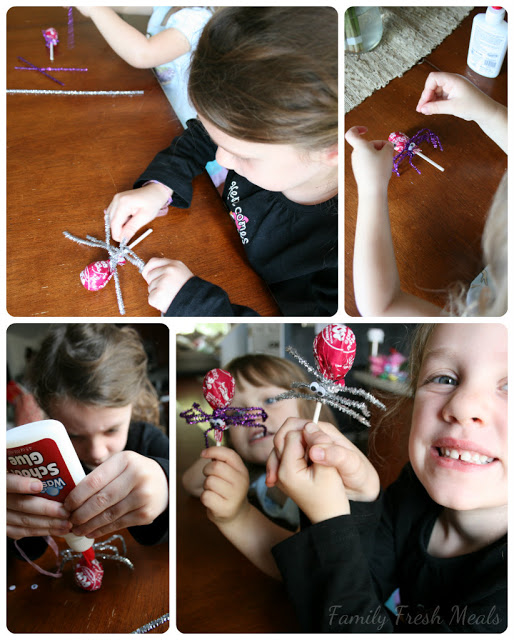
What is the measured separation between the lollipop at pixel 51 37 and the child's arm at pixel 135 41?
0.23ft

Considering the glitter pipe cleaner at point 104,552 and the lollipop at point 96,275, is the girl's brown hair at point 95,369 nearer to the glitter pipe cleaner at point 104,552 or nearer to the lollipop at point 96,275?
the lollipop at point 96,275

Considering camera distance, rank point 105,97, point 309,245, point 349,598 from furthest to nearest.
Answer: point 105,97, point 309,245, point 349,598

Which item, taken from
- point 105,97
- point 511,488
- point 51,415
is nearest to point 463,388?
point 511,488

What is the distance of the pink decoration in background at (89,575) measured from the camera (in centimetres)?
79

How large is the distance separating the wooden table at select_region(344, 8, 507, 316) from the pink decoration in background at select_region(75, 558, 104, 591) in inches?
18.2

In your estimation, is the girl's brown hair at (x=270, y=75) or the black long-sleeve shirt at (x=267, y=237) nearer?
the girl's brown hair at (x=270, y=75)

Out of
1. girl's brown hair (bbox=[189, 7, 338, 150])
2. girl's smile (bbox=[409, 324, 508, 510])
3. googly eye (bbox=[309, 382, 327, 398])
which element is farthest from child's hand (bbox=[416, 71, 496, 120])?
googly eye (bbox=[309, 382, 327, 398])

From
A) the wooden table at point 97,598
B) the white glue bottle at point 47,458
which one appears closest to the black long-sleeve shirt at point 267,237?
the white glue bottle at point 47,458

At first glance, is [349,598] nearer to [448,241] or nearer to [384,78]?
[448,241]

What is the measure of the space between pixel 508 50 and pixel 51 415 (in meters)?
0.74

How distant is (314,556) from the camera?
744mm

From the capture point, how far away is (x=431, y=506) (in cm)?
79

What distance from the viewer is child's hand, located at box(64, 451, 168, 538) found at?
30.7 inches

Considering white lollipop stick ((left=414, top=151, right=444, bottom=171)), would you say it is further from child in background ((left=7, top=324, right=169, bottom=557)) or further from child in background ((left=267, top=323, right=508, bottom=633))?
child in background ((left=7, top=324, right=169, bottom=557))
